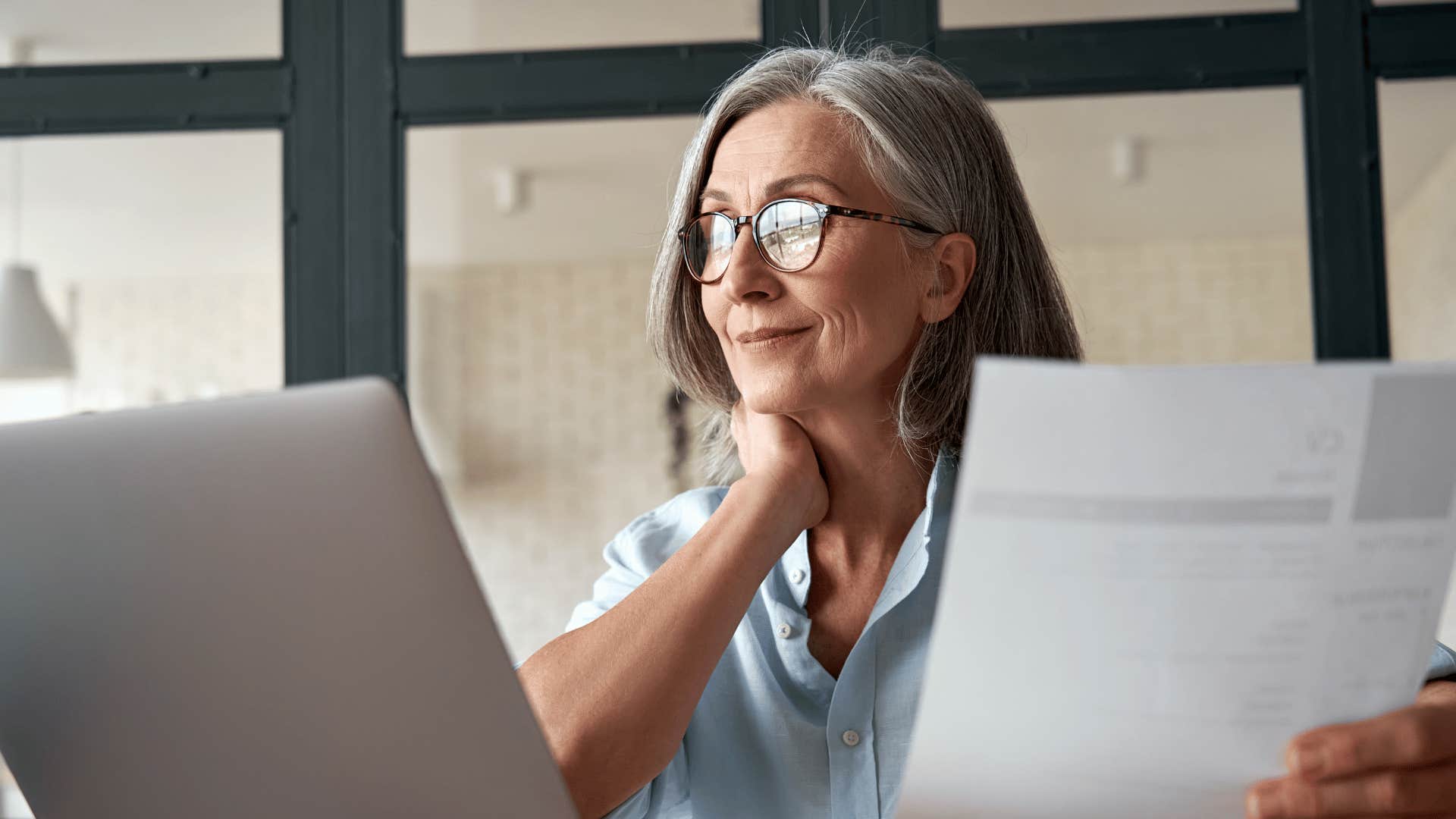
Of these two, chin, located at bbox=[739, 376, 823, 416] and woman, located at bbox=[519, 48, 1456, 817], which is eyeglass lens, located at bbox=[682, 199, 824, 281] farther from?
chin, located at bbox=[739, 376, 823, 416]

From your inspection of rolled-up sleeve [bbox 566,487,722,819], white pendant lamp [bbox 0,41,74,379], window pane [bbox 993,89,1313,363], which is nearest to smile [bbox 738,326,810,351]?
rolled-up sleeve [bbox 566,487,722,819]

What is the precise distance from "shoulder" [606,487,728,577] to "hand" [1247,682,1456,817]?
28.4 inches

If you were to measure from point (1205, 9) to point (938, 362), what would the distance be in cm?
89

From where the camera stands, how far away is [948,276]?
52.5 inches

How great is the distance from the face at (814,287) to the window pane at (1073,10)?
0.63 m

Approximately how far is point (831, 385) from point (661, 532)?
0.28m

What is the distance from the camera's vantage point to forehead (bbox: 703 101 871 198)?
1.28 meters

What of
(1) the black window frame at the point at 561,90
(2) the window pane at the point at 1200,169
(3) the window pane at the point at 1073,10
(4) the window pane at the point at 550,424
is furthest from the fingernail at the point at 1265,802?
(4) the window pane at the point at 550,424

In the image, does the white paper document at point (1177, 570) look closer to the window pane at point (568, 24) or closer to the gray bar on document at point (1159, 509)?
the gray bar on document at point (1159, 509)

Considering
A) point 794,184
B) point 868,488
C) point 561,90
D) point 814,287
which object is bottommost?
point 868,488

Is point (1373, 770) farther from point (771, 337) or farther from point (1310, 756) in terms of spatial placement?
point (771, 337)

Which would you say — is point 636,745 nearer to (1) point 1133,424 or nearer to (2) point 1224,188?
(1) point 1133,424

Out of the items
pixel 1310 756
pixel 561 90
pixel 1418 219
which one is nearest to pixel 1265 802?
pixel 1310 756

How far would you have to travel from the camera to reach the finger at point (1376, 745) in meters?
0.69
